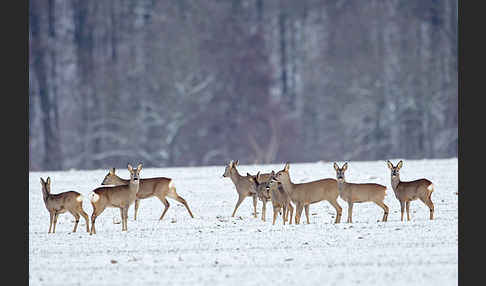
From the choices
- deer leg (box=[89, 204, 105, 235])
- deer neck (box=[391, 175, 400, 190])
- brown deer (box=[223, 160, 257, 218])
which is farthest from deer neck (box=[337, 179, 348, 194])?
deer leg (box=[89, 204, 105, 235])

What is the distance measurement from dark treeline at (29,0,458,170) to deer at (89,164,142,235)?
38.2m

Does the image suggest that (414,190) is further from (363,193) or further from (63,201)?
(63,201)

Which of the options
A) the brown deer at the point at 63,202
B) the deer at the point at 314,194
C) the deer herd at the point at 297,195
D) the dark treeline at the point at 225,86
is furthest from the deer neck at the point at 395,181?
the dark treeline at the point at 225,86

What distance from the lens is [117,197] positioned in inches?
762

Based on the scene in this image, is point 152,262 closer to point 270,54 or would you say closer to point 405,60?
point 405,60

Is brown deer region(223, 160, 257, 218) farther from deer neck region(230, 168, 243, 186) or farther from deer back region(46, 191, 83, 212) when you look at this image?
deer back region(46, 191, 83, 212)

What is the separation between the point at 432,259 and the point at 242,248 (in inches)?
122

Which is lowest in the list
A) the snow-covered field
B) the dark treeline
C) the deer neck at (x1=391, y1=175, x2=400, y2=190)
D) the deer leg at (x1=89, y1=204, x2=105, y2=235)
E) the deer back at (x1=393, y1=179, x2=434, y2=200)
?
the snow-covered field

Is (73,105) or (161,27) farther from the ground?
(161,27)

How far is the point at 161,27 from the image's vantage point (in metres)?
63.9

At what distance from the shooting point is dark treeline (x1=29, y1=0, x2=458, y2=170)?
201ft

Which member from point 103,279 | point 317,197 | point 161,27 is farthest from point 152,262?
point 161,27

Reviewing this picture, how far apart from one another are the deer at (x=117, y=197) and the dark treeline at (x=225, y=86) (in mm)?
38179

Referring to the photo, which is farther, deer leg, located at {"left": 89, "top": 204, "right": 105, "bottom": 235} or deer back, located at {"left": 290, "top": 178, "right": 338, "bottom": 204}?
deer back, located at {"left": 290, "top": 178, "right": 338, "bottom": 204}
